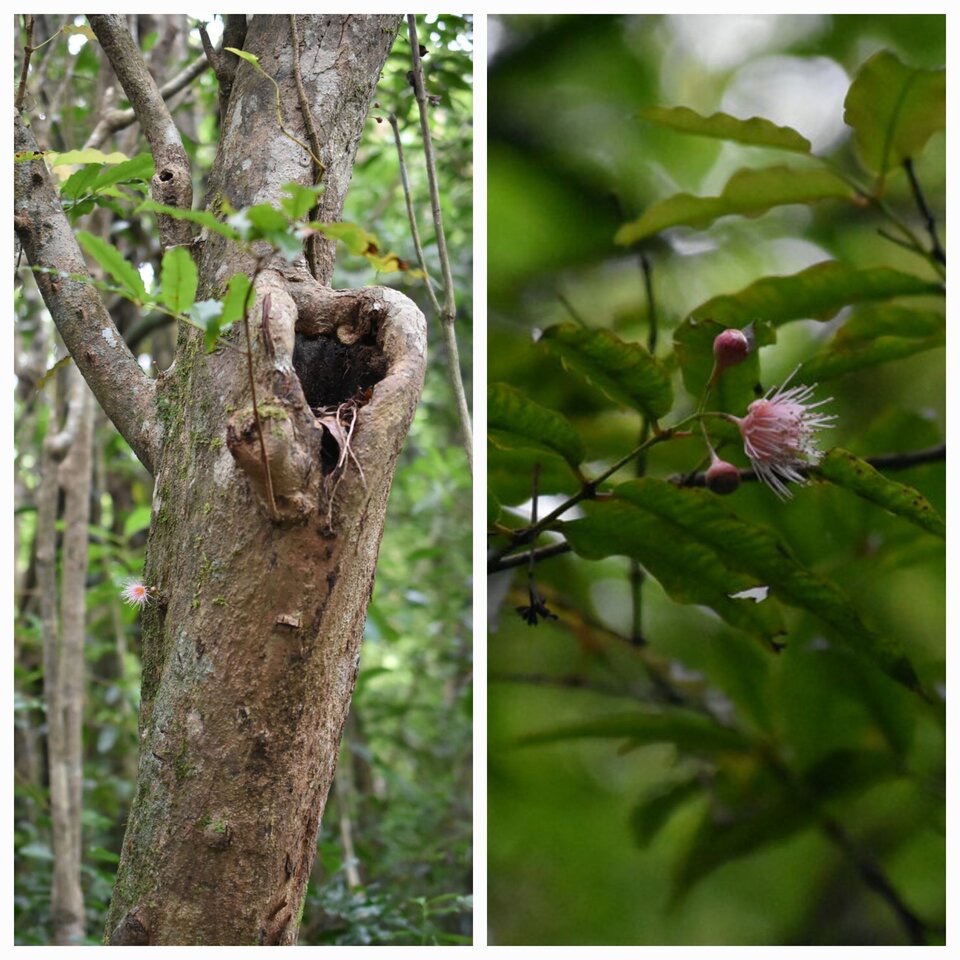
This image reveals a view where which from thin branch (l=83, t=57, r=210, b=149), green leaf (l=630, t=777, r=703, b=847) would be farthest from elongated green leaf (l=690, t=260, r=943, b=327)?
thin branch (l=83, t=57, r=210, b=149)

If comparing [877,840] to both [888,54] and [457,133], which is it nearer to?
[888,54]

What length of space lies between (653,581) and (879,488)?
249 millimetres

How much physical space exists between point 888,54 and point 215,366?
504 millimetres

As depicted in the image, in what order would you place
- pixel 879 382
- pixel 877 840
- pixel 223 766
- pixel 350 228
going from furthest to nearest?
1. pixel 879 382
2. pixel 877 840
3. pixel 223 766
4. pixel 350 228

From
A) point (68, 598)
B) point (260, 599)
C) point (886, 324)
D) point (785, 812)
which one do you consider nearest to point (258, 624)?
point (260, 599)

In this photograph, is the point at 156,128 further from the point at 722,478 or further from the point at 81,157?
the point at 722,478

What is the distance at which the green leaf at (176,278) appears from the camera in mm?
536

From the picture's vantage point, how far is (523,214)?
85 cm

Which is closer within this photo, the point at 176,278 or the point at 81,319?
the point at 176,278

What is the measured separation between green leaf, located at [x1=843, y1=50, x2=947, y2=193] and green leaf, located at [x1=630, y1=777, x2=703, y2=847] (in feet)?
1.45

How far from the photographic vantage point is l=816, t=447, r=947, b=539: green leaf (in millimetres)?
646

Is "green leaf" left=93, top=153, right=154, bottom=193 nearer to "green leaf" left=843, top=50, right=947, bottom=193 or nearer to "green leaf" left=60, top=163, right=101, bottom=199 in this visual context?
"green leaf" left=60, top=163, right=101, bottom=199

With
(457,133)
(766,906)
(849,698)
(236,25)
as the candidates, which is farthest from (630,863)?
(457,133)

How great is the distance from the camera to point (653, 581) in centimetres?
86
